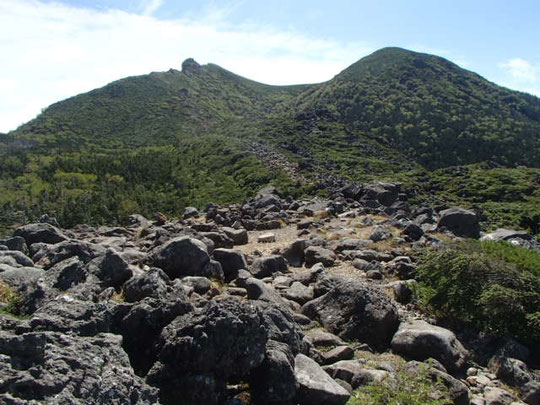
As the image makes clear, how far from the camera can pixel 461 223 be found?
82.4 feet

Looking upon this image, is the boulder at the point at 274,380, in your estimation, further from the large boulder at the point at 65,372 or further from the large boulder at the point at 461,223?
the large boulder at the point at 461,223

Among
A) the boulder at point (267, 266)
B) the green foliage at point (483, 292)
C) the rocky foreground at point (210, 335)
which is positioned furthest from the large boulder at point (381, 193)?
the green foliage at point (483, 292)

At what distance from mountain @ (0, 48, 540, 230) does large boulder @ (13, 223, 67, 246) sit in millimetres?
33976

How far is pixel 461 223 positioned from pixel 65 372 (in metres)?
24.6

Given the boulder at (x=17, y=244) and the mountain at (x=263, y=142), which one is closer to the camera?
the boulder at (x=17, y=244)

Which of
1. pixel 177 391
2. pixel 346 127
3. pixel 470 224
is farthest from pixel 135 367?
pixel 346 127

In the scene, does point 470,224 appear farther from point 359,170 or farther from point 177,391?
point 359,170

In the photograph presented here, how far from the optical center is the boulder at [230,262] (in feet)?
44.7

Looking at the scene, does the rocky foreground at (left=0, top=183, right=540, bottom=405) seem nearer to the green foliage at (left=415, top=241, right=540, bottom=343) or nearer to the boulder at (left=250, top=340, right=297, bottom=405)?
the boulder at (left=250, top=340, right=297, bottom=405)

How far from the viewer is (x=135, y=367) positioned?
21.4 feet

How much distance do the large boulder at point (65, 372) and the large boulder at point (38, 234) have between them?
1070 centimetres

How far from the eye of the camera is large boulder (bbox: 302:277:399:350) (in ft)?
32.4

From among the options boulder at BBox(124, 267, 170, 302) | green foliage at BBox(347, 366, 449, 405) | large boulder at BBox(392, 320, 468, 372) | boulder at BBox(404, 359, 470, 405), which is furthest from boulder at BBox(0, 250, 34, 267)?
boulder at BBox(404, 359, 470, 405)

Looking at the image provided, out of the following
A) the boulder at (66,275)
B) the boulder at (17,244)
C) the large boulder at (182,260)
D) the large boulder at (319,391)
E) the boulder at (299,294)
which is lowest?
the boulder at (299,294)
